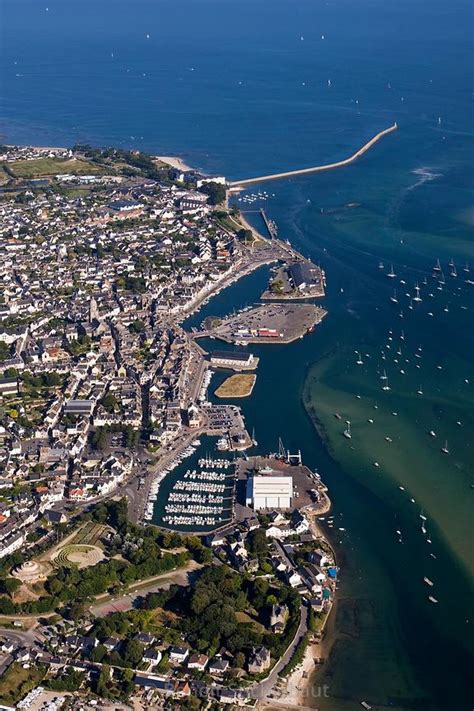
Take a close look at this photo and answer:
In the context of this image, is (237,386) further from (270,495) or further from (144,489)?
(270,495)

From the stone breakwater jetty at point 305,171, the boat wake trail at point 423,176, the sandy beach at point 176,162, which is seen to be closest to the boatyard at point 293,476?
the boat wake trail at point 423,176

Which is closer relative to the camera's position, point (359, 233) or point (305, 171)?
point (359, 233)

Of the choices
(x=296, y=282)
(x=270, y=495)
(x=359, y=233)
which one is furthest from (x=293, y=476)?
(x=359, y=233)

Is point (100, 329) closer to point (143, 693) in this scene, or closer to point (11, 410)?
point (11, 410)

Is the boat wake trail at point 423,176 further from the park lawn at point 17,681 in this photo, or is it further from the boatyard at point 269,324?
the park lawn at point 17,681

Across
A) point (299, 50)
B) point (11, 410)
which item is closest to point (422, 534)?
point (11, 410)

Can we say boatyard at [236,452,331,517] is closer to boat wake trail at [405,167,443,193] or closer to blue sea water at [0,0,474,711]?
blue sea water at [0,0,474,711]
